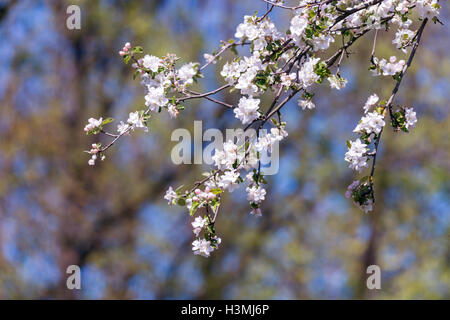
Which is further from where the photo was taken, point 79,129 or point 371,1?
point 79,129

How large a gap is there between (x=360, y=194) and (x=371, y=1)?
0.96 meters

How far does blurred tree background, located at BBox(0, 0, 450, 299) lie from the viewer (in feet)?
27.5

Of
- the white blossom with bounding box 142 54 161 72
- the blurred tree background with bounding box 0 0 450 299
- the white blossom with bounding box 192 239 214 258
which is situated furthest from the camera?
the blurred tree background with bounding box 0 0 450 299

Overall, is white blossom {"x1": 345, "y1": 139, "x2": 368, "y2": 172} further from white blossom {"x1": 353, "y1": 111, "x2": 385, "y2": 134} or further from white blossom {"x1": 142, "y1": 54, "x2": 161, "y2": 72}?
white blossom {"x1": 142, "y1": 54, "x2": 161, "y2": 72}

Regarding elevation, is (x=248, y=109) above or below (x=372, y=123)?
above

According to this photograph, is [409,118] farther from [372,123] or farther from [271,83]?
[271,83]

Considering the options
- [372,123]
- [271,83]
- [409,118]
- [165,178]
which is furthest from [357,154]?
[165,178]

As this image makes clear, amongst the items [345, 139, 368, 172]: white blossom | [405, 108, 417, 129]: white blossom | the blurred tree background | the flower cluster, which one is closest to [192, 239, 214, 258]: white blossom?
the flower cluster

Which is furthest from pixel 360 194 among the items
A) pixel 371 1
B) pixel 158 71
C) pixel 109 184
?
pixel 109 184

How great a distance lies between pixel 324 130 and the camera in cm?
936

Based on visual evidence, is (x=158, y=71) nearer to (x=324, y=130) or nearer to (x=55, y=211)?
(x=55, y=211)

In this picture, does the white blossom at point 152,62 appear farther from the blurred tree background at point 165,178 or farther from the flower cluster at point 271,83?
the blurred tree background at point 165,178

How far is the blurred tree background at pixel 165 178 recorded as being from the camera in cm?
838

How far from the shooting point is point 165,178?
28.7 feet
